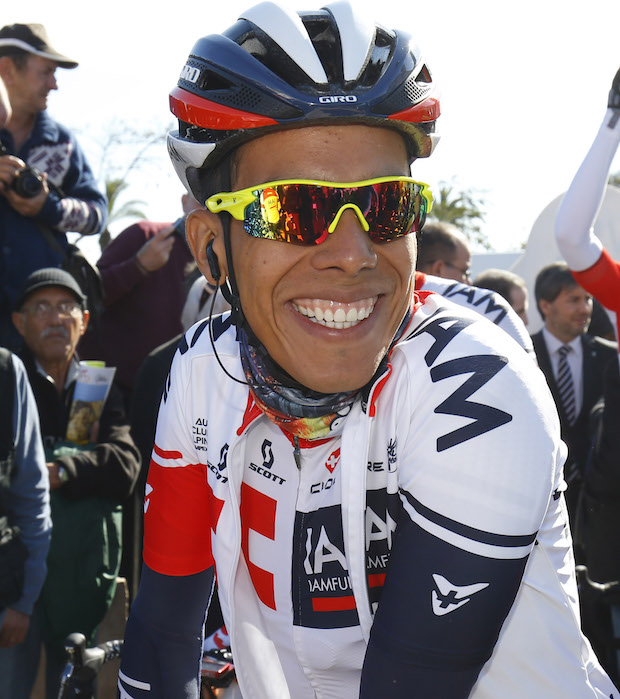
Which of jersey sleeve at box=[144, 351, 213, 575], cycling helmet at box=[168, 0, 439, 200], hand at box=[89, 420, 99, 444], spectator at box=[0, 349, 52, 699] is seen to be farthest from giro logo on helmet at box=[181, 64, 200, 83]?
hand at box=[89, 420, 99, 444]

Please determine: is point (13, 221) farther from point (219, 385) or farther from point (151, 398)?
point (219, 385)

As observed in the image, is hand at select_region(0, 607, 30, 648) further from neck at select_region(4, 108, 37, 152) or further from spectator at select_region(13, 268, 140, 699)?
neck at select_region(4, 108, 37, 152)

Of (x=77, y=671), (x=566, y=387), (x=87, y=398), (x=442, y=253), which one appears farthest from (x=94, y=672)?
(x=566, y=387)

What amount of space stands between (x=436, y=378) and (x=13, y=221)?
12.7ft

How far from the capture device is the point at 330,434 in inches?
74.8

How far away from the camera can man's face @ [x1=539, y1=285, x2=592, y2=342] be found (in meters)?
6.31

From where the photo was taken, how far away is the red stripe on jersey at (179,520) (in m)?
2.25

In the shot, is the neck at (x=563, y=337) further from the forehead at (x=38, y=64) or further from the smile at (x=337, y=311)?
the smile at (x=337, y=311)

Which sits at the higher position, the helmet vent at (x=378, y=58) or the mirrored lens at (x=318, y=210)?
the helmet vent at (x=378, y=58)

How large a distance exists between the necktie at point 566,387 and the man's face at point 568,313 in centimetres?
16

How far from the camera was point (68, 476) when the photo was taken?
13.7 feet

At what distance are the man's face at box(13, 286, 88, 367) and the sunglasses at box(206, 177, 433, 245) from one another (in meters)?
3.03

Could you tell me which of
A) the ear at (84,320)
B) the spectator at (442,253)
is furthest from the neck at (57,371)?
the spectator at (442,253)

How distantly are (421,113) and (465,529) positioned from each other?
1028 mm
